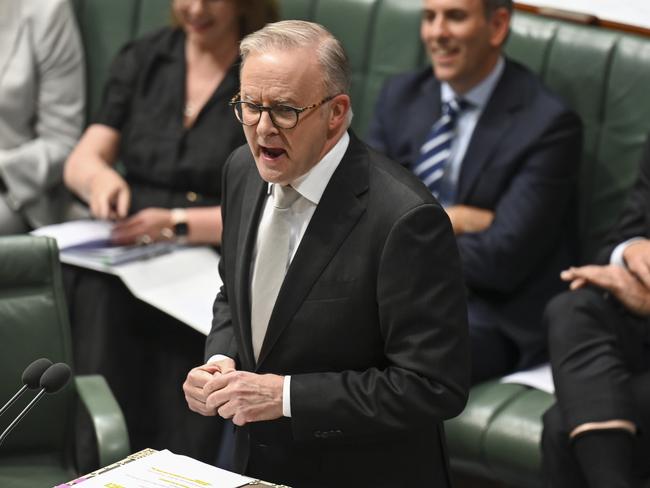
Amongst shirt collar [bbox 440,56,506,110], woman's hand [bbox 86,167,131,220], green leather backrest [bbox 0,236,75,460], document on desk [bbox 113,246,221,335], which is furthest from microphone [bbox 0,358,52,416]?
shirt collar [bbox 440,56,506,110]

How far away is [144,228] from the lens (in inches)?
147

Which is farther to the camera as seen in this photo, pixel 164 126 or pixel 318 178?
pixel 164 126

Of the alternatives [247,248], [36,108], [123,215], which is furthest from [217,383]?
[36,108]

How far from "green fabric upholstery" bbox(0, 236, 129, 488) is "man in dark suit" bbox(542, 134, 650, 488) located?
3.37ft

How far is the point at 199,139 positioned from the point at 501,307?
1063 millimetres

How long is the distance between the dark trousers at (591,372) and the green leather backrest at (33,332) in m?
1.12

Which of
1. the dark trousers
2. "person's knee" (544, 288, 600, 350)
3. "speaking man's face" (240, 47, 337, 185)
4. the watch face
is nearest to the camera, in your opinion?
"speaking man's face" (240, 47, 337, 185)

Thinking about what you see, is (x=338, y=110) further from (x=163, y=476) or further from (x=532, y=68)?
(x=532, y=68)

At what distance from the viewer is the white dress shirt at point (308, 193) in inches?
82.8

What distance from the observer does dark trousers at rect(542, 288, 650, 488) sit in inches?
114

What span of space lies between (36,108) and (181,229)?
845mm

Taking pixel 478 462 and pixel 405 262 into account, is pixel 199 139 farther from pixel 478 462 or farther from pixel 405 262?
pixel 405 262

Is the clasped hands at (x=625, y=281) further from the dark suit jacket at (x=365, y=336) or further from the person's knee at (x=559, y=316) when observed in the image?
the dark suit jacket at (x=365, y=336)

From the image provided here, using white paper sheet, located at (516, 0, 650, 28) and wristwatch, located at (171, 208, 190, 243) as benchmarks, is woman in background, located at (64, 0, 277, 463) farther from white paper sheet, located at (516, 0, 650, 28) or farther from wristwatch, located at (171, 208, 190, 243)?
white paper sheet, located at (516, 0, 650, 28)
